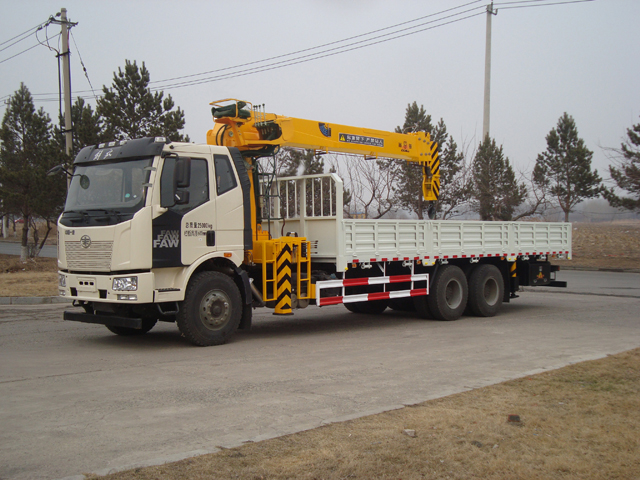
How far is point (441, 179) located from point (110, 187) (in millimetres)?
27091

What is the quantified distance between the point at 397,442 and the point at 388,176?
23.2m

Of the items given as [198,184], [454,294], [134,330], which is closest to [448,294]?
[454,294]

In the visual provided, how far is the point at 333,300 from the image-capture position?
35.9 feet

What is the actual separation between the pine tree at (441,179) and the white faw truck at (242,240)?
19903mm

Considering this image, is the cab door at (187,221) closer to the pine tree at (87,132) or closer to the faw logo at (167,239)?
the faw logo at (167,239)

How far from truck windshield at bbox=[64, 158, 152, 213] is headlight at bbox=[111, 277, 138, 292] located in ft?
3.13

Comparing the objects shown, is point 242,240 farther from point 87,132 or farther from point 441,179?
point 441,179

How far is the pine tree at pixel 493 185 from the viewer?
34.5 m

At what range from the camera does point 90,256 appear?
8.94 m

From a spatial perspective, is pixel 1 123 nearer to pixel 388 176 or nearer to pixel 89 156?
pixel 388 176

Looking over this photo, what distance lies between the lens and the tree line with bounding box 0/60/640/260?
→ 27266 mm

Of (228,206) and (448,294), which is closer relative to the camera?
(228,206)

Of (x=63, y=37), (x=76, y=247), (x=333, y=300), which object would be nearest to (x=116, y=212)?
(x=76, y=247)

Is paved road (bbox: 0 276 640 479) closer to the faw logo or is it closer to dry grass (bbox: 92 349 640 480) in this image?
dry grass (bbox: 92 349 640 480)
